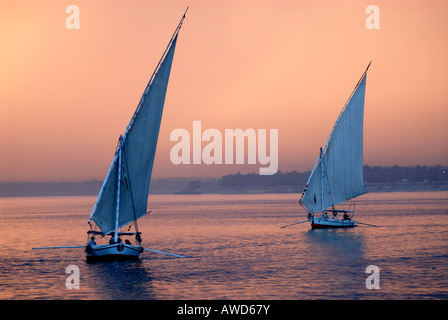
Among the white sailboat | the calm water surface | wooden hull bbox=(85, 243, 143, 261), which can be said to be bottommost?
the calm water surface

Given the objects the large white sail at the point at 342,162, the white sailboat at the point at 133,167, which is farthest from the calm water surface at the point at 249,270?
the large white sail at the point at 342,162

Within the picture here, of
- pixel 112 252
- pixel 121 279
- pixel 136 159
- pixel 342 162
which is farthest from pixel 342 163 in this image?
pixel 121 279

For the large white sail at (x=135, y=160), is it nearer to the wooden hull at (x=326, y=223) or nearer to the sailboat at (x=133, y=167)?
the sailboat at (x=133, y=167)

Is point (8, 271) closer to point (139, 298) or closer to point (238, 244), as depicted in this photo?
point (139, 298)

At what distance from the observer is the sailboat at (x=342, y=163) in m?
74.7

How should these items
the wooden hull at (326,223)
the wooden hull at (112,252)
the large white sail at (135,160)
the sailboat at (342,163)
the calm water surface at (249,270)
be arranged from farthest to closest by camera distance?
the wooden hull at (326,223) → the sailboat at (342,163) → the wooden hull at (112,252) → the large white sail at (135,160) → the calm water surface at (249,270)

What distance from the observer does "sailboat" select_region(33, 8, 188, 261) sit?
1725 inches

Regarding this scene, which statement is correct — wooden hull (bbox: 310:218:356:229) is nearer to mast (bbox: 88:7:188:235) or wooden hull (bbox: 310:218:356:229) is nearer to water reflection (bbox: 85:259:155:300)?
water reflection (bbox: 85:259:155:300)

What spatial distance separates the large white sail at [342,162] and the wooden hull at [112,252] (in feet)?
118

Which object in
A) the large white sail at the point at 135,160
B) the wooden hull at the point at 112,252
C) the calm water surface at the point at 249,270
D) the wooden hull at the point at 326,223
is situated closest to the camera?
the calm water surface at the point at 249,270

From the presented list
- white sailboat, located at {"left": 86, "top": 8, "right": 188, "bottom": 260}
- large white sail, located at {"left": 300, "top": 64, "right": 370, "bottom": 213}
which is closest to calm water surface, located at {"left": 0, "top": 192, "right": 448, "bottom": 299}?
white sailboat, located at {"left": 86, "top": 8, "right": 188, "bottom": 260}

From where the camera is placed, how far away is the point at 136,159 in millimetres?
44469

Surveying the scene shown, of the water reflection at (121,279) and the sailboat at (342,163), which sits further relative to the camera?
the sailboat at (342,163)
